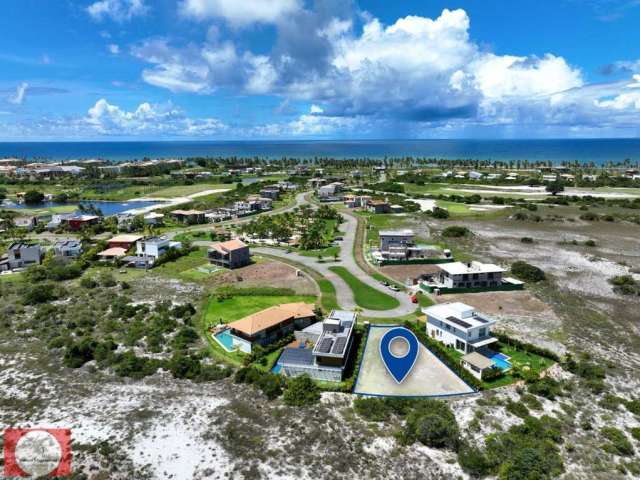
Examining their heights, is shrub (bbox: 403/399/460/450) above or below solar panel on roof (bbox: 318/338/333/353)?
below

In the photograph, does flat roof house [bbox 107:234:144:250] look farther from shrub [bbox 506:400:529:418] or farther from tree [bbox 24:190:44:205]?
tree [bbox 24:190:44:205]

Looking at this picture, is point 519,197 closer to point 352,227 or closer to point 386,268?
point 352,227

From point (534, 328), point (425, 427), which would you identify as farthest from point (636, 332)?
point (425, 427)

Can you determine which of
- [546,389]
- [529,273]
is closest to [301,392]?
[546,389]

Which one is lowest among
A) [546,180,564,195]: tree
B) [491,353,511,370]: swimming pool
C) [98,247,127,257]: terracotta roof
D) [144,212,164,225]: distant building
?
[491,353,511,370]: swimming pool

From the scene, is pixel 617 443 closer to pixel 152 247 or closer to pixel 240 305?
pixel 240 305

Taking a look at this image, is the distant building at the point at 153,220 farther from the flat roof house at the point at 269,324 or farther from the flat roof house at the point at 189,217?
the flat roof house at the point at 269,324

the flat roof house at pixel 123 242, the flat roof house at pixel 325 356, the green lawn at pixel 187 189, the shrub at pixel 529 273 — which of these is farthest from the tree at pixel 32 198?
the shrub at pixel 529 273

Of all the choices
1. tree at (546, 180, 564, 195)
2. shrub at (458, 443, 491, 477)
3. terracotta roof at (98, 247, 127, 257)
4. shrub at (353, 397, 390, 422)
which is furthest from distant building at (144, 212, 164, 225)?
tree at (546, 180, 564, 195)
